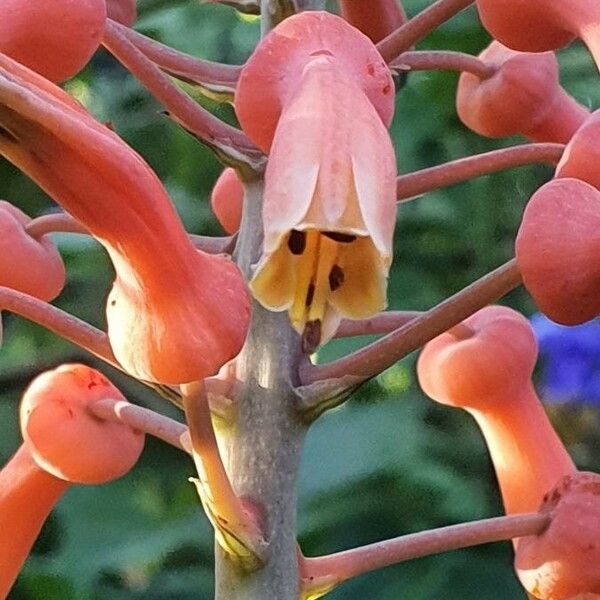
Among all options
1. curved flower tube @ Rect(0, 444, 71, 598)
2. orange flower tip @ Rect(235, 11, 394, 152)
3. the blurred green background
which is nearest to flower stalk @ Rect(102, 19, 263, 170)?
orange flower tip @ Rect(235, 11, 394, 152)

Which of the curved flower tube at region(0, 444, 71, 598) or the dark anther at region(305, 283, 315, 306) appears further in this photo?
the curved flower tube at region(0, 444, 71, 598)

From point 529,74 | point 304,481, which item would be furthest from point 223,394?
point 304,481

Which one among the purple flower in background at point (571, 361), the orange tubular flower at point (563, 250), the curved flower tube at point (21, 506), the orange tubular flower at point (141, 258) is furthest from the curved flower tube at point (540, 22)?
the purple flower in background at point (571, 361)

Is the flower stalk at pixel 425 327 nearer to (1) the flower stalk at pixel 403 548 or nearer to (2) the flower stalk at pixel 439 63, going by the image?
(1) the flower stalk at pixel 403 548

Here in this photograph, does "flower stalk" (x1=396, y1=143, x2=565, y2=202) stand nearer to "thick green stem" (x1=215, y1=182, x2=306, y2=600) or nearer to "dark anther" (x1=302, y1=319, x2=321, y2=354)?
"thick green stem" (x1=215, y1=182, x2=306, y2=600)

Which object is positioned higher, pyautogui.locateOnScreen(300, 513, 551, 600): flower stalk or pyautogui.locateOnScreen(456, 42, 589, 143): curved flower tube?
pyautogui.locateOnScreen(456, 42, 589, 143): curved flower tube

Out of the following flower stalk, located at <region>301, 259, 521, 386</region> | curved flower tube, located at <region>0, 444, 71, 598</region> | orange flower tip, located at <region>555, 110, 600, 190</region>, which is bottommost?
curved flower tube, located at <region>0, 444, 71, 598</region>

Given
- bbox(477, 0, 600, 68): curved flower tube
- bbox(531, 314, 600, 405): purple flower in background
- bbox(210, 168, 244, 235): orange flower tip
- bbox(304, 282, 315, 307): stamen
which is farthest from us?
bbox(531, 314, 600, 405): purple flower in background

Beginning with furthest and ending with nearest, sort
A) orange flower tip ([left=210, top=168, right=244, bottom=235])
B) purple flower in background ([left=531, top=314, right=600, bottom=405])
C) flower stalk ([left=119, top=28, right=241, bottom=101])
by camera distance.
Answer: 1. purple flower in background ([left=531, top=314, right=600, bottom=405])
2. orange flower tip ([left=210, top=168, right=244, bottom=235])
3. flower stalk ([left=119, top=28, right=241, bottom=101])
